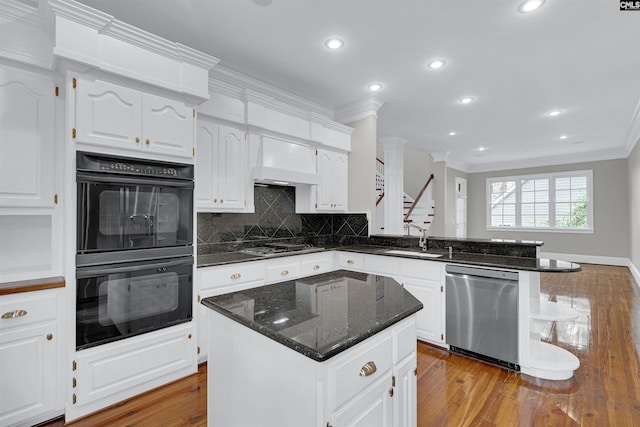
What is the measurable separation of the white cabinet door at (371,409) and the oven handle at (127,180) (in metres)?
1.98

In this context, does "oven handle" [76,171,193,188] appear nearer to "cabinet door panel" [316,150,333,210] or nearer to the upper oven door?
the upper oven door

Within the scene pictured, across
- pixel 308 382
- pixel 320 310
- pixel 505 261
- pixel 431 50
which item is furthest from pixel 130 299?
pixel 431 50

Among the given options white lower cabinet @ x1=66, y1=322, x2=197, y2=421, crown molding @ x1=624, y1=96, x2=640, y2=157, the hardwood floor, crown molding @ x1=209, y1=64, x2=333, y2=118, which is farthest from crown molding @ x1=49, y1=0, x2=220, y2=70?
crown molding @ x1=624, y1=96, x2=640, y2=157

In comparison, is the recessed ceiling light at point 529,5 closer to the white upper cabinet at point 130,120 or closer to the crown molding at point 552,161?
the white upper cabinet at point 130,120

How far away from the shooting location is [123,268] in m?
2.11

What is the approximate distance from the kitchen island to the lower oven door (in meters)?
0.96

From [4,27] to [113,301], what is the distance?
191 centimetres

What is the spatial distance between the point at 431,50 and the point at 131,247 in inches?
122

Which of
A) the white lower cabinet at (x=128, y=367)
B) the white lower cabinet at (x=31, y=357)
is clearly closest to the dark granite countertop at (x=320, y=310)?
the white lower cabinet at (x=128, y=367)

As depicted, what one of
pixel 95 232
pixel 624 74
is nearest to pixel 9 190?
pixel 95 232

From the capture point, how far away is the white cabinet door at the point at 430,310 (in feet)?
9.92

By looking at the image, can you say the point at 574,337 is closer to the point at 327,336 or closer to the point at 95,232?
the point at 327,336

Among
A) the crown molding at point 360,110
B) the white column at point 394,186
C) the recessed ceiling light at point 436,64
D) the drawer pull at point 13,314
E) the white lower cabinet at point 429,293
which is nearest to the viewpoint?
the drawer pull at point 13,314

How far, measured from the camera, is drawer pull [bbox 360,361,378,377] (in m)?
1.16
